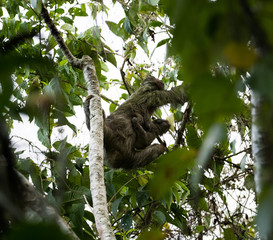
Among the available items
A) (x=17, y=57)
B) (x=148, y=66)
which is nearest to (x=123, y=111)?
(x=148, y=66)

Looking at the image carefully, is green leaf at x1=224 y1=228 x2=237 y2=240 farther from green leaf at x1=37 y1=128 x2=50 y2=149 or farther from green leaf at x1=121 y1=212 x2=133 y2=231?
Result: green leaf at x1=37 y1=128 x2=50 y2=149

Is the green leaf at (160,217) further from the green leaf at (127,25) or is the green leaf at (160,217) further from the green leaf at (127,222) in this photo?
the green leaf at (127,25)

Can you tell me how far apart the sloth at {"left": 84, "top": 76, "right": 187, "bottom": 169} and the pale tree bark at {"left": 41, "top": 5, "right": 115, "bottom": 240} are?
662 millimetres

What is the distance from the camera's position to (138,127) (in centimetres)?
567

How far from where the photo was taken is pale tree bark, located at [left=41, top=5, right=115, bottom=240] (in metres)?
2.89

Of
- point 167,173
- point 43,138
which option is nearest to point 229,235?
point 43,138

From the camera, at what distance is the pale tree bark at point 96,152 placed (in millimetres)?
2895

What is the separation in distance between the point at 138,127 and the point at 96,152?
7.21ft

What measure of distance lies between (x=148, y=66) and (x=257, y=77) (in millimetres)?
5567

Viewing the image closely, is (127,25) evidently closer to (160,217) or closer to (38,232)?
(160,217)

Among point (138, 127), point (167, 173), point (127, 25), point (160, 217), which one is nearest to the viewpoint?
point (167, 173)

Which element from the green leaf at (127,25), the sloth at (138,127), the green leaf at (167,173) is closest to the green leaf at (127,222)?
the sloth at (138,127)

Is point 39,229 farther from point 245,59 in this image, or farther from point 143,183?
point 143,183

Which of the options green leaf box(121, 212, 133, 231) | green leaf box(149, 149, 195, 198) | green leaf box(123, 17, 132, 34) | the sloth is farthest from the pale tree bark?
green leaf box(149, 149, 195, 198)
